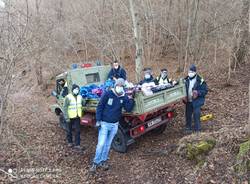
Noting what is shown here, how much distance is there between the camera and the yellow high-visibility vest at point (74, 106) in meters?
7.64

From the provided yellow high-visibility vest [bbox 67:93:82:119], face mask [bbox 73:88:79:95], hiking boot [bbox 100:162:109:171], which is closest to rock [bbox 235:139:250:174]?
hiking boot [bbox 100:162:109:171]

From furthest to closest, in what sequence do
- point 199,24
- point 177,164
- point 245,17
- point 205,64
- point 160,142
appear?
point 205,64 < point 199,24 < point 245,17 < point 160,142 < point 177,164

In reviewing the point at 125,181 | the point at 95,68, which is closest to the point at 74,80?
the point at 95,68

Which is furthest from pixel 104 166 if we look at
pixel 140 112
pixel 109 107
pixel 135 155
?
pixel 140 112

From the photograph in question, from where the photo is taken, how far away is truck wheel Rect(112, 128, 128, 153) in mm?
7258

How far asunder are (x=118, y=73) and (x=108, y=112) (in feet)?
9.76

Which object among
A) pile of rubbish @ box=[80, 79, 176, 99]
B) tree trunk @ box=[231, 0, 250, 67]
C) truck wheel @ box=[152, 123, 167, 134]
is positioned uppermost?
tree trunk @ box=[231, 0, 250, 67]

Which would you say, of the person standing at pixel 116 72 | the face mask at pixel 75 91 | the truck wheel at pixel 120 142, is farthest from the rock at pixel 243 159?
the person standing at pixel 116 72

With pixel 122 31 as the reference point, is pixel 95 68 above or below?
below

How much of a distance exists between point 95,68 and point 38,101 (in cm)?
837

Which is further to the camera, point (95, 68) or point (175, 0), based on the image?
point (175, 0)

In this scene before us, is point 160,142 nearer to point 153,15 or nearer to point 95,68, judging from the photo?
point 95,68

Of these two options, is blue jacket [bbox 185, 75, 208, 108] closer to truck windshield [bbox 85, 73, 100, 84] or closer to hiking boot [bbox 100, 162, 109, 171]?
hiking boot [bbox 100, 162, 109, 171]

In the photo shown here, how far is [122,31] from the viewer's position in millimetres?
16516
